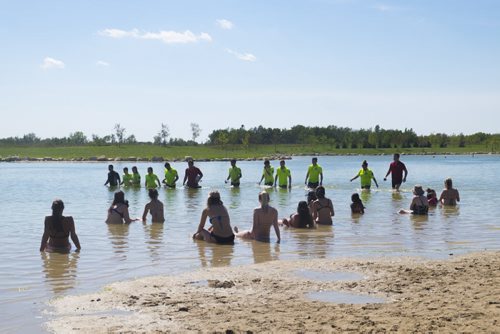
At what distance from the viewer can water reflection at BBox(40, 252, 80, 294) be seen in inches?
353

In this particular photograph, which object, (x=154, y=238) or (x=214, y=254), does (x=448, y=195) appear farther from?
(x=214, y=254)

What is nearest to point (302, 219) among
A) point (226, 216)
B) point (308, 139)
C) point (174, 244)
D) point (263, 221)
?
point (263, 221)

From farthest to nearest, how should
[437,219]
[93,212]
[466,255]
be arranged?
1. [93,212]
2. [437,219]
3. [466,255]

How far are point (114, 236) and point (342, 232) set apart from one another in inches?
203

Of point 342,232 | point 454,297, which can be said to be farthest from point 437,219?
point 454,297

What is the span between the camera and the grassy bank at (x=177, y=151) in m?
98.1

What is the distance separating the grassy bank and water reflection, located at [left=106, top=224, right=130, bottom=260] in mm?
75798

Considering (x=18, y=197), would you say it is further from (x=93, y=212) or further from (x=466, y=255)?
(x=466, y=255)

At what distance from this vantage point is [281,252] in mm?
11750

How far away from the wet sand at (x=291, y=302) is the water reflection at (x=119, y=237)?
112 inches

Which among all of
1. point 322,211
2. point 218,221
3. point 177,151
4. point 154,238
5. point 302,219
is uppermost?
point 177,151

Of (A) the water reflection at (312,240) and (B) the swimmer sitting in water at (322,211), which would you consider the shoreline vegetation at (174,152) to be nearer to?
(B) the swimmer sitting in water at (322,211)

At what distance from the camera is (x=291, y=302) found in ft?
24.6

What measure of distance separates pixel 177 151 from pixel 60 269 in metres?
96.6
